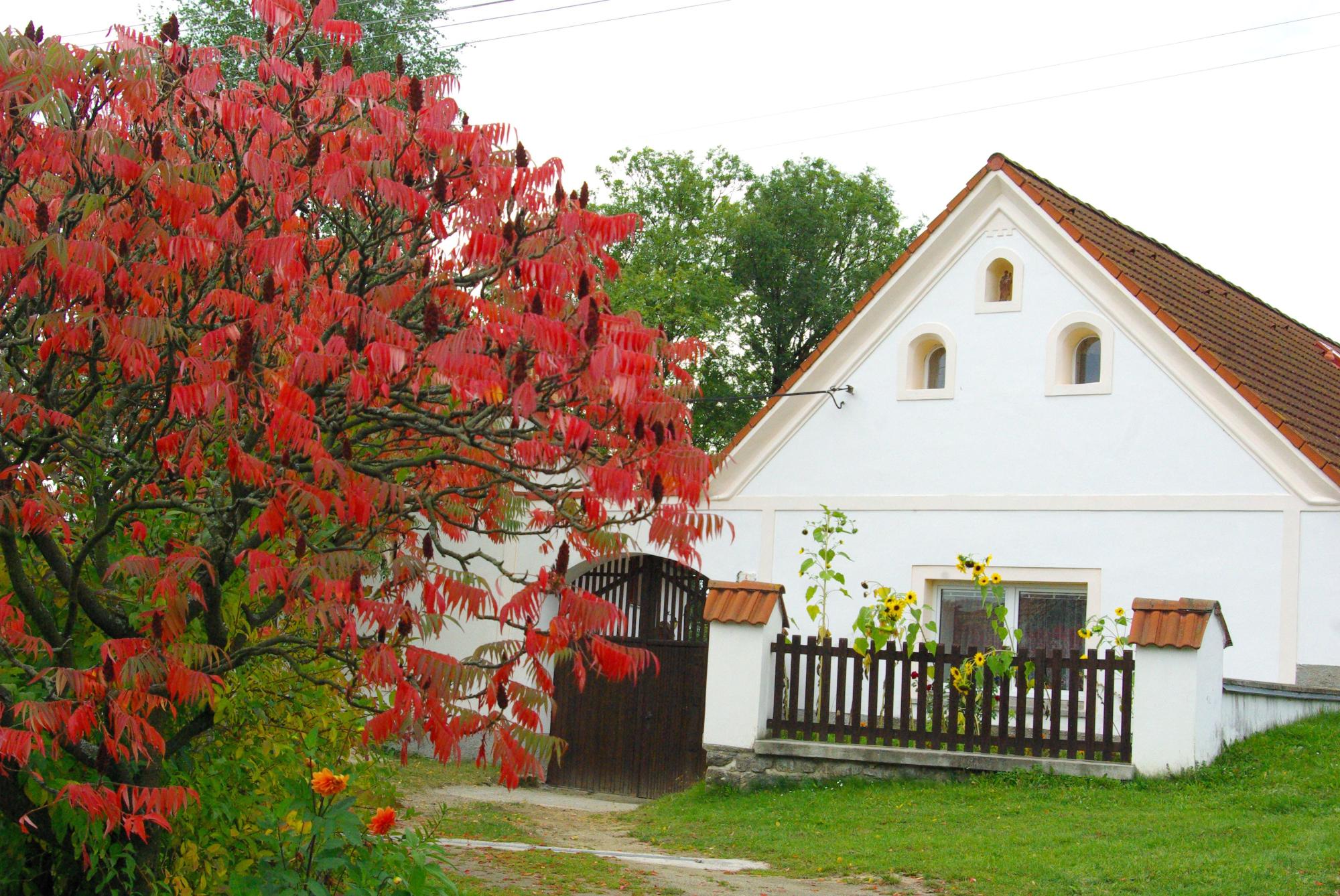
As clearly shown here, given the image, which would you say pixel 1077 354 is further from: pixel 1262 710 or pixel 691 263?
pixel 691 263

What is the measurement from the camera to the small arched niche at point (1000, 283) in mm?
16359

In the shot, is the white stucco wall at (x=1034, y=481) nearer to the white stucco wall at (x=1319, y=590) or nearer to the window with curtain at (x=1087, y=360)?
the white stucco wall at (x=1319, y=590)

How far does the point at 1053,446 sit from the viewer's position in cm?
1583

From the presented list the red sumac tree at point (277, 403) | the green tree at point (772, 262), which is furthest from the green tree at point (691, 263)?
the red sumac tree at point (277, 403)

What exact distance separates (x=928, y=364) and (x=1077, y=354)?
1.83 metres

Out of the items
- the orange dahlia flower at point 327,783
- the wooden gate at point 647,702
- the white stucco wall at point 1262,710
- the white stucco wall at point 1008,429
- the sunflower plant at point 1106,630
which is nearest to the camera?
the orange dahlia flower at point 327,783

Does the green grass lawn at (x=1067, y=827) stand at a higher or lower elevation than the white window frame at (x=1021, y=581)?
lower

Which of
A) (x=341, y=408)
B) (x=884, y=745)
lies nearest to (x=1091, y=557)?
(x=884, y=745)

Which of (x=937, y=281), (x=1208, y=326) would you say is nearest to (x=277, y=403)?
(x=937, y=281)

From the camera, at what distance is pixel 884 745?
44.1 ft

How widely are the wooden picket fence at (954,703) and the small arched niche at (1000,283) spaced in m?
4.23

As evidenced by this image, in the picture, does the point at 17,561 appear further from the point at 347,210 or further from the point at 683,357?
the point at 683,357

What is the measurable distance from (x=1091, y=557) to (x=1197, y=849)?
5.91 m

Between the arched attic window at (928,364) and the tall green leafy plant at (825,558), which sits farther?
the arched attic window at (928,364)
